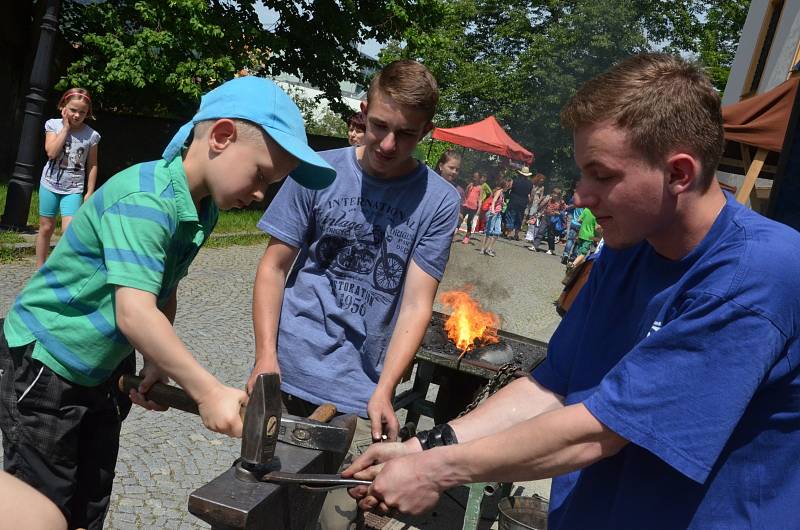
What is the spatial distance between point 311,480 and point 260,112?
3.21 ft

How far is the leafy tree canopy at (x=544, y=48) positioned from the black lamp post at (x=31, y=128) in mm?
8975

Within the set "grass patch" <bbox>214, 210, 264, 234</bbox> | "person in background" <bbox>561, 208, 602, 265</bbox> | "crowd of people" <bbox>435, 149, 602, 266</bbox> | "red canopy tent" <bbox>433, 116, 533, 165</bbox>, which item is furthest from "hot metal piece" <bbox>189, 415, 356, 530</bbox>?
"red canopy tent" <bbox>433, 116, 533, 165</bbox>

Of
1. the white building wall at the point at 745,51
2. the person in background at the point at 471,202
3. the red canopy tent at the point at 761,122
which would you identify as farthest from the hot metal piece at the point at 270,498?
the person in background at the point at 471,202

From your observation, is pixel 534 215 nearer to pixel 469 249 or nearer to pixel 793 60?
pixel 469 249

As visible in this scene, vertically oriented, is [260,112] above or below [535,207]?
above

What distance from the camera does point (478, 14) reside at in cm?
3697

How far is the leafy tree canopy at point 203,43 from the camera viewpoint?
45.3 ft

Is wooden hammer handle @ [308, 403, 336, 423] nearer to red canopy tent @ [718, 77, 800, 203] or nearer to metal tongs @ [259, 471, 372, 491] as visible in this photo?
metal tongs @ [259, 471, 372, 491]

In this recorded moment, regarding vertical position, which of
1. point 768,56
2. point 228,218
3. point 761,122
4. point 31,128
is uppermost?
point 768,56

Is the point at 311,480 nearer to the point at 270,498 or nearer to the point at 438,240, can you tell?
the point at 270,498

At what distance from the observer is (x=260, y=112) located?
2.04 meters

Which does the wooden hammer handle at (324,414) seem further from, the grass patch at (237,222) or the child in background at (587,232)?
the child in background at (587,232)

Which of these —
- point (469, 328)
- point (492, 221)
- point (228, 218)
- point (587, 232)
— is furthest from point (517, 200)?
point (469, 328)

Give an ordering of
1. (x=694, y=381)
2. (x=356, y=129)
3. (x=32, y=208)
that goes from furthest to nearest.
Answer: (x=32, y=208) → (x=356, y=129) → (x=694, y=381)
